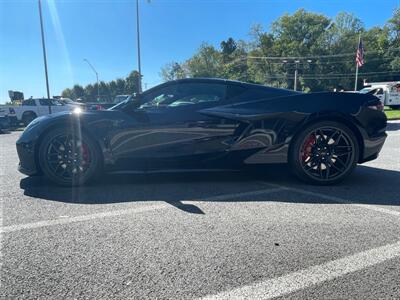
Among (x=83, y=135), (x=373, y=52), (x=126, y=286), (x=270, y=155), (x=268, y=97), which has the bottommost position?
(x=126, y=286)

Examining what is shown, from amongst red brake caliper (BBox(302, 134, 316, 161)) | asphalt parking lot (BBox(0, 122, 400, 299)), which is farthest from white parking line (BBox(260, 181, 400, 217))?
red brake caliper (BBox(302, 134, 316, 161))

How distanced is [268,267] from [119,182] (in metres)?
2.69

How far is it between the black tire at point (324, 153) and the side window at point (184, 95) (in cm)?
117

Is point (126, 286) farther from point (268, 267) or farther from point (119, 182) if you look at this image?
point (119, 182)

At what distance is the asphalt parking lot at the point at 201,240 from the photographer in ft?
6.23

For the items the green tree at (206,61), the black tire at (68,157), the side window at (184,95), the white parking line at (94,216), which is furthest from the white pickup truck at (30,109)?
the green tree at (206,61)

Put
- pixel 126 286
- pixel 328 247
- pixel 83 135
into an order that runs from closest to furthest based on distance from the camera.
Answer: pixel 126 286
pixel 328 247
pixel 83 135

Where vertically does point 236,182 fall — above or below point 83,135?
below

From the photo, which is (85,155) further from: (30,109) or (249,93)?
(30,109)

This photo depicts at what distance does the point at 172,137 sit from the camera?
4.00 m

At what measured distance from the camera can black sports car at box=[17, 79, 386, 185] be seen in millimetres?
3990

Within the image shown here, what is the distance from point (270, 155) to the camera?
403 cm

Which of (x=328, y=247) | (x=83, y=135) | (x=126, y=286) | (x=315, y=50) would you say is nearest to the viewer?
(x=126, y=286)

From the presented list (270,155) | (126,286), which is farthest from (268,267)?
(270,155)
